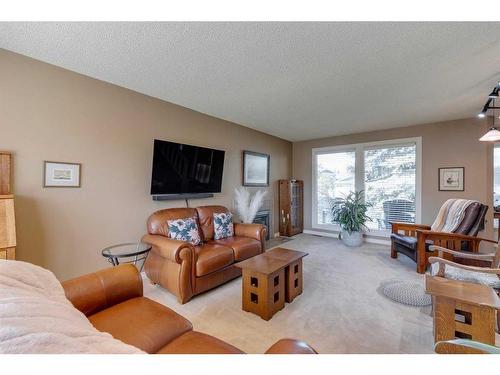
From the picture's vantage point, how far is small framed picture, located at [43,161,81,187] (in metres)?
2.17

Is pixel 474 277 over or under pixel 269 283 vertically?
over

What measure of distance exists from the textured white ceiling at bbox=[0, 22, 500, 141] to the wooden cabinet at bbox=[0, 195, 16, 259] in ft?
4.34

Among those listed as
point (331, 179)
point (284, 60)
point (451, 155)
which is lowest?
point (331, 179)

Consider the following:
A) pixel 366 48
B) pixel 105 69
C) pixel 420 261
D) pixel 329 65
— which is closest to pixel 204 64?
pixel 105 69

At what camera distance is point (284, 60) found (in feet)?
6.80

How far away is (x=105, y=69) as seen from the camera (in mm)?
2248

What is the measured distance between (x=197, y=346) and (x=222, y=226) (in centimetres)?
223

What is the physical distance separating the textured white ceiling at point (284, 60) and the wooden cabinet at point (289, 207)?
231 centimetres

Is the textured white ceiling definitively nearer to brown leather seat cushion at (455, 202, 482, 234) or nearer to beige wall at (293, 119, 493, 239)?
beige wall at (293, 119, 493, 239)

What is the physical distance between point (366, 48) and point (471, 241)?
273cm

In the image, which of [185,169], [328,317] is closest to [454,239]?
[328,317]

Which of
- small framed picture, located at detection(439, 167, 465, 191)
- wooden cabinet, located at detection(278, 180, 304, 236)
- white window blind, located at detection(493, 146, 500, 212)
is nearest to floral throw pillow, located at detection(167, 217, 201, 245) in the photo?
wooden cabinet, located at detection(278, 180, 304, 236)

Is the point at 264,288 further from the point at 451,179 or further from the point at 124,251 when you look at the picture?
the point at 451,179
